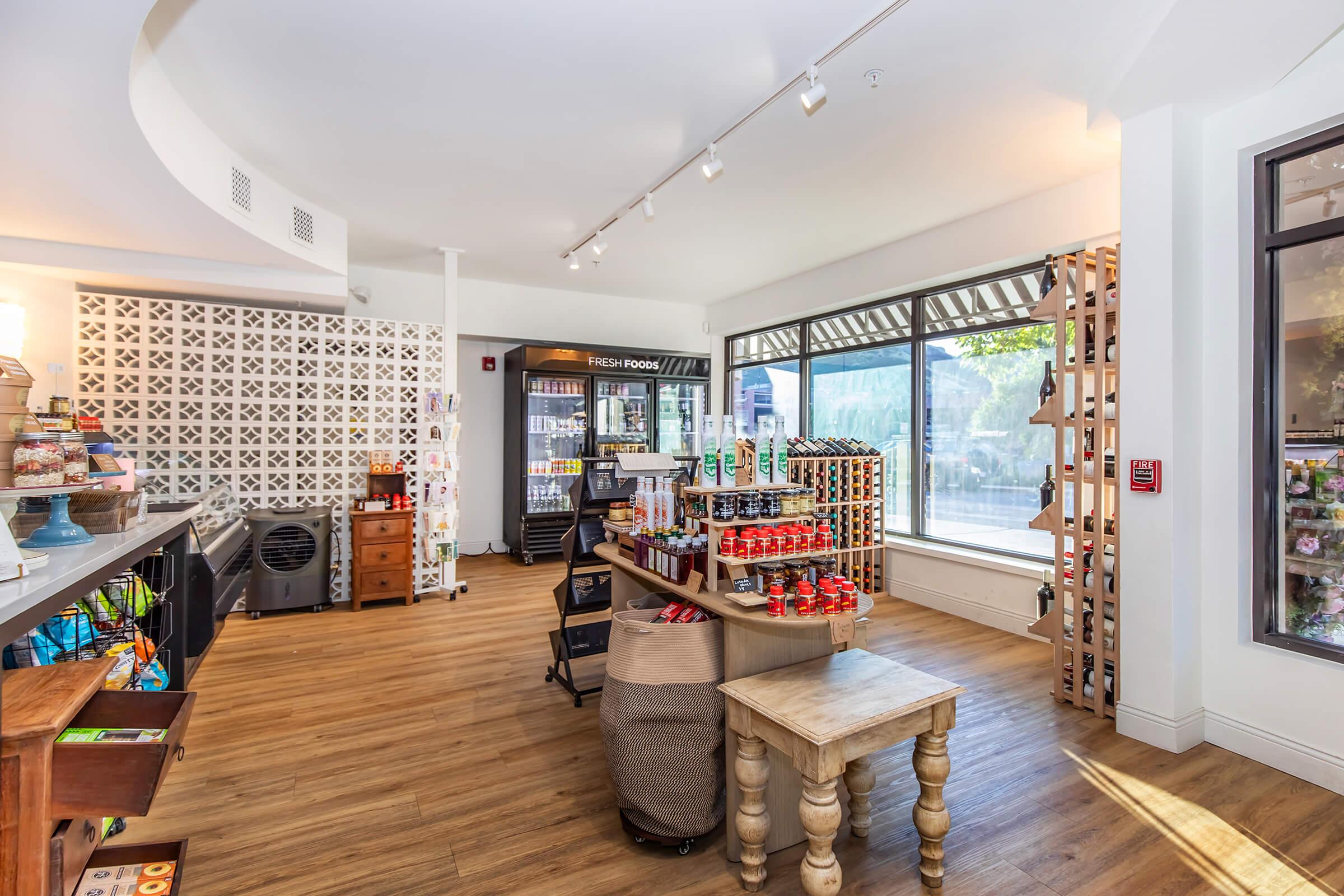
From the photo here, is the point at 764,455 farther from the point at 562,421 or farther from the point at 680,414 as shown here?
the point at 680,414

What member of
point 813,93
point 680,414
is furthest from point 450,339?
point 813,93

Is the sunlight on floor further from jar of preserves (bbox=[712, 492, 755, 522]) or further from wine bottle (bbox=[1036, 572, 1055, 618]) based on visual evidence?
jar of preserves (bbox=[712, 492, 755, 522])

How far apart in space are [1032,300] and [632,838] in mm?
4482

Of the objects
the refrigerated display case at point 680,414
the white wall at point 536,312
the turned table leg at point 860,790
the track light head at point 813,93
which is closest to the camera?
the turned table leg at point 860,790

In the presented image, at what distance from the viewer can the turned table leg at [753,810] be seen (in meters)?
1.96

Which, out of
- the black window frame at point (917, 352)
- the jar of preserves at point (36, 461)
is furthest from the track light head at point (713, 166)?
the jar of preserves at point (36, 461)

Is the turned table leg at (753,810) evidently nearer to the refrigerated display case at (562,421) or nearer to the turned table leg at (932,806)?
the turned table leg at (932,806)

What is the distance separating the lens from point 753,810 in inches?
78.2

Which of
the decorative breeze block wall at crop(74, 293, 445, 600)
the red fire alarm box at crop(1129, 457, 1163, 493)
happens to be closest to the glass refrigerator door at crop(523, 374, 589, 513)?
the decorative breeze block wall at crop(74, 293, 445, 600)

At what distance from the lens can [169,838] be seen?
220cm

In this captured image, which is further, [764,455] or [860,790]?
[764,455]

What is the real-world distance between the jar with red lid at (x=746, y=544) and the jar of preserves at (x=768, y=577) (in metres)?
0.10

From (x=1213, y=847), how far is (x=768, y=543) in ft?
6.03

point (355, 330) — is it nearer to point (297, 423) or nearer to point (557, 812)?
point (297, 423)
